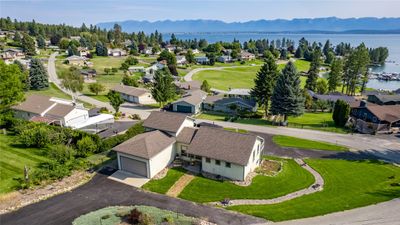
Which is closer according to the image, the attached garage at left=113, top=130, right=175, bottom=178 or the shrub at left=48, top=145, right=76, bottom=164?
the attached garage at left=113, top=130, right=175, bottom=178

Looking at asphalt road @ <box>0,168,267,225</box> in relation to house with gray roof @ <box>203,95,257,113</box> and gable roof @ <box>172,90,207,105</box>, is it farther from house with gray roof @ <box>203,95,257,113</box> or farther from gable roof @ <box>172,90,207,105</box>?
house with gray roof @ <box>203,95,257,113</box>

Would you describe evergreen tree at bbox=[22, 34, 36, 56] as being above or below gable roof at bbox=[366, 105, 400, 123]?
above

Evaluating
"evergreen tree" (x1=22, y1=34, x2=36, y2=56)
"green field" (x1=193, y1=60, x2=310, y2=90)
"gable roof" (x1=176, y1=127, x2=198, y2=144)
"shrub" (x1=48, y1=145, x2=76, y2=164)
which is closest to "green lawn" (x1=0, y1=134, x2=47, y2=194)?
"shrub" (x1=48, y1=145, x2=76, y2=164)

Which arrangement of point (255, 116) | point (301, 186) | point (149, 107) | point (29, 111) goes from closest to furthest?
point (301, 186) < point (29, 111) < point (255, 116) < point (149, 107)

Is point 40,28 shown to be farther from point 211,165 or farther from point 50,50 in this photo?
point 211,165

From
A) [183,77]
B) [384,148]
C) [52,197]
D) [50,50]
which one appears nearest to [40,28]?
[50,50]

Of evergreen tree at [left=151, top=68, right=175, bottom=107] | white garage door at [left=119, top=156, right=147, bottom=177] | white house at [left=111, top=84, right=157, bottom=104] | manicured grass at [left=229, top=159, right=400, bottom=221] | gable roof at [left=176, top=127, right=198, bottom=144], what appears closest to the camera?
manicured grass at [left=229, top=159, right=400, bottom=221]

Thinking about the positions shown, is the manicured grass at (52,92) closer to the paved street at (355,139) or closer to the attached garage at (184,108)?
the attached garage at (184,108)

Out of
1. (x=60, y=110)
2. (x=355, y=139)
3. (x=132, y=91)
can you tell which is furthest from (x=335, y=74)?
(x=60, y=110)
